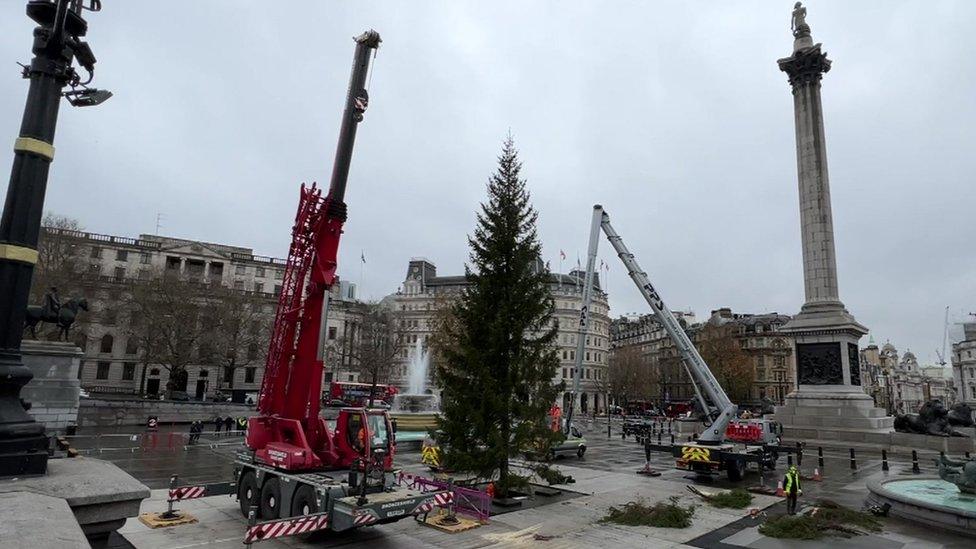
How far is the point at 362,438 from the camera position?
1276 cm

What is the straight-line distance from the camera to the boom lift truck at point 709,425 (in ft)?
68.9

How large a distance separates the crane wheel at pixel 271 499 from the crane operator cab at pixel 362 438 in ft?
5.06

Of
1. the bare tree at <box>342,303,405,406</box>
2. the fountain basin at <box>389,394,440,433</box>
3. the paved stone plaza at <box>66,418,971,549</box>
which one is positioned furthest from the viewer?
the bare tree at <box>342,303,405,406</box>

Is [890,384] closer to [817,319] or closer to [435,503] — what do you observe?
[817,319]

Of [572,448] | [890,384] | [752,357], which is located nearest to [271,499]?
[572,448]

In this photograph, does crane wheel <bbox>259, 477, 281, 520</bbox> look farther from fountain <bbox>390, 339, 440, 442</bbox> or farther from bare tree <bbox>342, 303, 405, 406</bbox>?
bare tree <bbox>342, 303, 405, 406</bbox>

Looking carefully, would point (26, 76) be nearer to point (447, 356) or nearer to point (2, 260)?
point (2, 260)

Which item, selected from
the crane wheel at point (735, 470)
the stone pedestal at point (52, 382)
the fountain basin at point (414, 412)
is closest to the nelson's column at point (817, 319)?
the crane wheel at point (735, 470)

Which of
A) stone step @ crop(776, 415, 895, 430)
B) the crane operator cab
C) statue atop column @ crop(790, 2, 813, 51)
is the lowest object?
stone step @ crop(776, 415, 895, 430)

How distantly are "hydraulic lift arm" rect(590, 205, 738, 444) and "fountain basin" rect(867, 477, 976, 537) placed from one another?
19.9 feet

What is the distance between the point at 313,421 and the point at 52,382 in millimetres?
24300

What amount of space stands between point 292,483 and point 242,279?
73.5 m

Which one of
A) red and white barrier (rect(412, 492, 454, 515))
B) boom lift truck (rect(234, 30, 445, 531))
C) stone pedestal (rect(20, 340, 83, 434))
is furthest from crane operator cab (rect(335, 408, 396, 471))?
stone pedestal (rect(20, 340, 83, 434))

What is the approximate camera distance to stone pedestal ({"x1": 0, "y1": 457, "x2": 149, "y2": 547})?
5.77m
